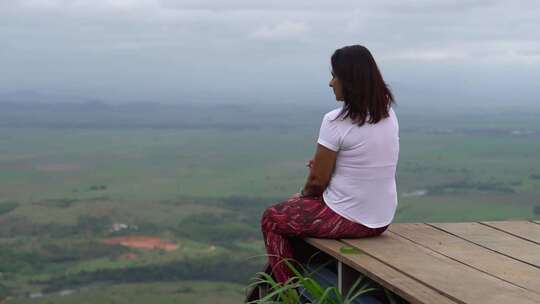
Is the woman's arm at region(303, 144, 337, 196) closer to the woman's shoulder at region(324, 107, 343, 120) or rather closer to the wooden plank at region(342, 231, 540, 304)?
the woman's shoulder at region(324, 107, 343, 120)

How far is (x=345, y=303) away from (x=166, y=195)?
214ft

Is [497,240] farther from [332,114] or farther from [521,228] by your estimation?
[332,114]

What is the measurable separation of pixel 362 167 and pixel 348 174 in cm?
8

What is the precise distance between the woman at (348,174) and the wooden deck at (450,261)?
3.8 inches

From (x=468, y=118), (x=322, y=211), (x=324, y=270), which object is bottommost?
(x=468, y=118)

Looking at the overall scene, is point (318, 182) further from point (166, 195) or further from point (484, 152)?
point (484, 152)

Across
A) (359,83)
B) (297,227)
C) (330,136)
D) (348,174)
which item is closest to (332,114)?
(330,136)

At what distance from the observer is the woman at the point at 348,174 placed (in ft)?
13.6

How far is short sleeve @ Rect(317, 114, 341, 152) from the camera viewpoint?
418 cm

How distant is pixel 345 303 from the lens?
341 cm

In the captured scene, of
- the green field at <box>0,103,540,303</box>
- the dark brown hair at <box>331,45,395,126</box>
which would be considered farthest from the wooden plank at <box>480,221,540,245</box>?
the dark brown hair at <box>331,45,395,126</box>

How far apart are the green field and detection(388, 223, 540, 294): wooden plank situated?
1.14 metres

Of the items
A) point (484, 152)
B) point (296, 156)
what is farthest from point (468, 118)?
point (296, 156)

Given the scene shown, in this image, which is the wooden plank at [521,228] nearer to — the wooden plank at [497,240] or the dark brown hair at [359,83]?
the wooden plank at [497,240]
